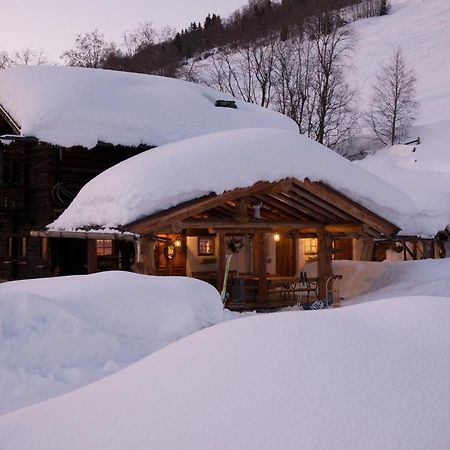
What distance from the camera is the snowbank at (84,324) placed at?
664 cm

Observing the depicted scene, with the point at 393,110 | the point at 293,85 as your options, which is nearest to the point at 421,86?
the point at 393,110

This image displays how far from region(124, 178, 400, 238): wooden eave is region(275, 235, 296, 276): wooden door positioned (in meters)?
4.95

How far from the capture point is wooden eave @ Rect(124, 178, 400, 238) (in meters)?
12.0

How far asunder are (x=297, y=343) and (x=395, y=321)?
77 cm

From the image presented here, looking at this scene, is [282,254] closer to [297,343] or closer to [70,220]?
[70,220]

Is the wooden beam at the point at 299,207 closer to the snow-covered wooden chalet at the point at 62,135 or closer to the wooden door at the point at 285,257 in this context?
the wooden door at the point at 285,257

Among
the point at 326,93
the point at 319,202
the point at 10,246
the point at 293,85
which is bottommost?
the point at 10,246

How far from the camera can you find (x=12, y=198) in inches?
722

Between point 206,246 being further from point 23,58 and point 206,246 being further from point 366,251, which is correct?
point 23,58

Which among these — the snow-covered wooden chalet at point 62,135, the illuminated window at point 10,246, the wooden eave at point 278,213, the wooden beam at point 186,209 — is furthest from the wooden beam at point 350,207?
the illuminated window at point 10,246

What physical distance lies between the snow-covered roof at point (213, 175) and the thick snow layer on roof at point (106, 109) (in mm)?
3377

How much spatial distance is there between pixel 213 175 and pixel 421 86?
132ft

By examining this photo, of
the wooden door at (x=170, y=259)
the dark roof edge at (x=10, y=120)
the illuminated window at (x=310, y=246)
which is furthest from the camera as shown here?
the illuminated window at (x=310, y=246)

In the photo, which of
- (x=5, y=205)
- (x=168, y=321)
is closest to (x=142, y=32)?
(x=5, y=205)
